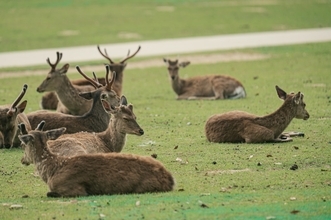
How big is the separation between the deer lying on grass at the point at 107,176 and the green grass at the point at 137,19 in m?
18.1

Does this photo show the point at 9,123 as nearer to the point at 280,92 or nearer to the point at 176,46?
the point at 280,92

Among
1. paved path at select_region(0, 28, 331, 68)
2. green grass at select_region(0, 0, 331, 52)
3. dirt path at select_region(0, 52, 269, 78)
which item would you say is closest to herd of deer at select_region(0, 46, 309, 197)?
dirt path at select_region(0, 52, 269, 78)

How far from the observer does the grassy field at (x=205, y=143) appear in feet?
32.0

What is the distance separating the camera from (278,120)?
1409cm

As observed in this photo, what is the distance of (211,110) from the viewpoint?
1780cm

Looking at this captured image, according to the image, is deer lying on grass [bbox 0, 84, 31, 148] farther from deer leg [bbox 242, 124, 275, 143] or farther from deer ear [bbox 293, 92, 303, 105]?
deer ear [bbox 293, 92, 303, 105]

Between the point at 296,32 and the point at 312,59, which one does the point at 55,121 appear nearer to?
the point at 312,59

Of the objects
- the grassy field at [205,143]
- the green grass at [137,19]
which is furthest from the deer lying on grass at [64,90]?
the green grass at [137,19]

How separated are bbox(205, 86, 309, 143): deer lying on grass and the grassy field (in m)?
0.19

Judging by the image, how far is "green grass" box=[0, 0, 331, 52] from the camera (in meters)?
30.1

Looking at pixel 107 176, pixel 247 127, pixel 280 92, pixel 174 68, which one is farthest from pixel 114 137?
pixel 174 68

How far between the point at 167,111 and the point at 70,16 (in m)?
16.8

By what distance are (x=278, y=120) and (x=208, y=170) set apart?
2476 mm

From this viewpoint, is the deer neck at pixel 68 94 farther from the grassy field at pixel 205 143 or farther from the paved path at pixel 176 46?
the paved path at pixel 176 46
